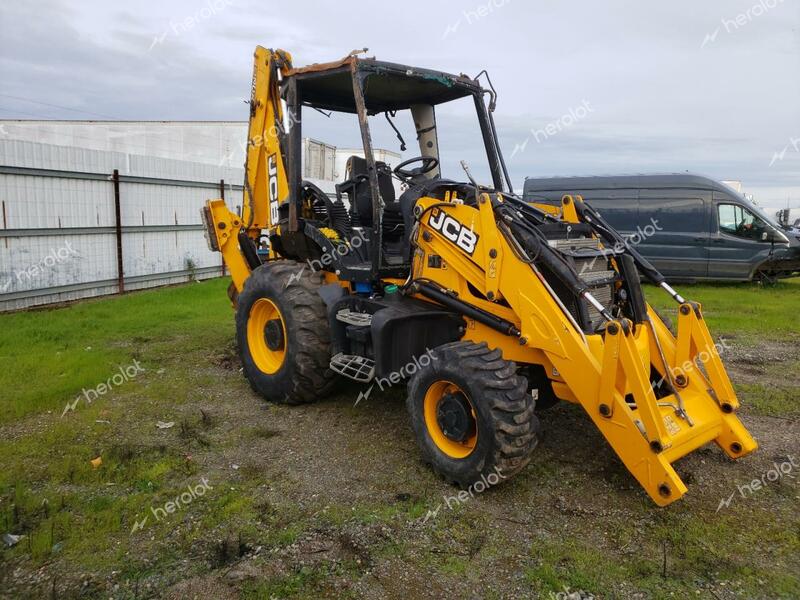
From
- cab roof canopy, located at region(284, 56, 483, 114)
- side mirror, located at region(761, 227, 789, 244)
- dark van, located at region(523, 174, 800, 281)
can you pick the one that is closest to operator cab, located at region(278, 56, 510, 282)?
cab roof canopy, located at region(284, 56, 483, 114)

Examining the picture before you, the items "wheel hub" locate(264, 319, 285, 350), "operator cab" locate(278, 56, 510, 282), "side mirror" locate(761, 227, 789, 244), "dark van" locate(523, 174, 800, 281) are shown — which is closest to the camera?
"operator cab" locate(278, 56, 510, 282)

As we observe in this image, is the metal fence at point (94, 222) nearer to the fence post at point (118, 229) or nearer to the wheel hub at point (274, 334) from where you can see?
the fence post at point (118, 229)

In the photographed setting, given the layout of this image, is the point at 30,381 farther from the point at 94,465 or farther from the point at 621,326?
the point at 621,326

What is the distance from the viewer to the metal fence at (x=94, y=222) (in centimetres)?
947

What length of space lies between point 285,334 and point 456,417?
6.79ft

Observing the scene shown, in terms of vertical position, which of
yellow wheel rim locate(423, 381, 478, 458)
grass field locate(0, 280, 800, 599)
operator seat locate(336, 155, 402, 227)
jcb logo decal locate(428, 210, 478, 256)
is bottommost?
grass field locate(0, 280, 800, 599)

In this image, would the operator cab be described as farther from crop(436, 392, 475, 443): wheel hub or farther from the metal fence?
the metal fence

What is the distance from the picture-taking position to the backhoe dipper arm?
617 centimetres

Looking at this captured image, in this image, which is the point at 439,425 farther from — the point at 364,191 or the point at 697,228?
the point at 697,228

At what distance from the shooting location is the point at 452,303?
4664mm

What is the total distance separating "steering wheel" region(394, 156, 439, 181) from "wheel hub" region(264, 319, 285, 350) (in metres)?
1.74

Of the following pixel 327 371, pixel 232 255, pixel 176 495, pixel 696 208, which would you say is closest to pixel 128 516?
pixel 176 495

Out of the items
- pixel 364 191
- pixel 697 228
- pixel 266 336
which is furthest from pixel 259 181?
pixel 697 228

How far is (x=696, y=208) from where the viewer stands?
13.6m
